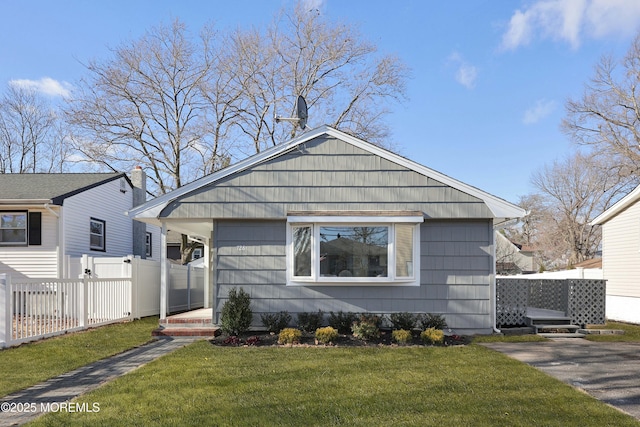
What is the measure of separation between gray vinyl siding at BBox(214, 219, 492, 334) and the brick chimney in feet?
35.5

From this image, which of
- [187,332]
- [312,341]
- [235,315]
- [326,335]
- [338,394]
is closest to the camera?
[338,394]

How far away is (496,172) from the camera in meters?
28.0

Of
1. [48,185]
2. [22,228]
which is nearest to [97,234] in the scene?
[48,185]

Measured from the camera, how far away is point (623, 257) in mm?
13891

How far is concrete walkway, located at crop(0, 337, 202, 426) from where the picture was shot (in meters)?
4.68

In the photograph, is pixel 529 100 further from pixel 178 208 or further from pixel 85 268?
pixel 85 268

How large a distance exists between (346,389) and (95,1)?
478 inches

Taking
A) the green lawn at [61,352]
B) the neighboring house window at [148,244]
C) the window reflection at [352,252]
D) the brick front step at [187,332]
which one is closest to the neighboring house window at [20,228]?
the green lawn at [61,352]

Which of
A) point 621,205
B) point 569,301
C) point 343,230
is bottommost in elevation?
point 569,301

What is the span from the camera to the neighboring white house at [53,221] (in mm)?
13414

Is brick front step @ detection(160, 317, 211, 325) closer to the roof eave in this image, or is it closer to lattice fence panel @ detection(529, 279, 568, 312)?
lattice fence panel @ detection(529, 279, 568, 312)

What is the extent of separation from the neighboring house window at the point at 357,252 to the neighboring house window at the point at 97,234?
29.8 ft

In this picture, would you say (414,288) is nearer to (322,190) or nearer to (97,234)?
(322,190)

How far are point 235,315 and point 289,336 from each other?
1.20 meters
